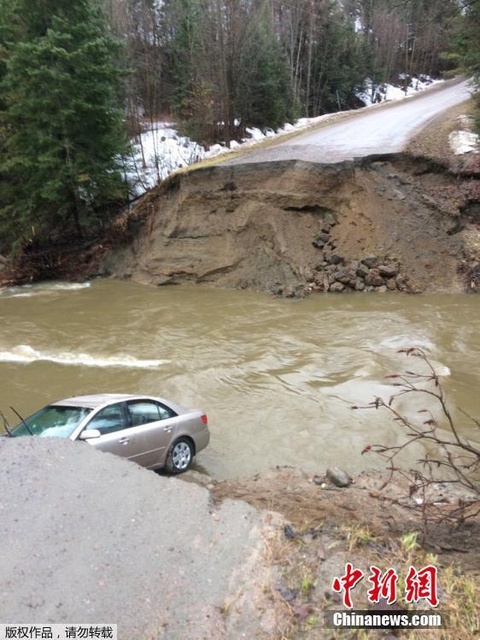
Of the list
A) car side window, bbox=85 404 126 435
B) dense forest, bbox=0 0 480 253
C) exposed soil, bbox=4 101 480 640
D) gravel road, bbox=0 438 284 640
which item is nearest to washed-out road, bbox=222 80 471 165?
exposed soil, bbox=4 101 480 640

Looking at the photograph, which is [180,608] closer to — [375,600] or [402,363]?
[375,600]

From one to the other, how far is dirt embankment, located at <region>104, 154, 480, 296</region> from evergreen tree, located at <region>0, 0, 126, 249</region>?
114 inches

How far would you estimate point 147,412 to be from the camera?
312 inches

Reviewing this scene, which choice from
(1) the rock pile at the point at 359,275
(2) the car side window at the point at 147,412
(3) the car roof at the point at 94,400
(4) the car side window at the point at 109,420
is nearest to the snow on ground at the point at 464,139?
(1) the rock pile at the point at 359,275

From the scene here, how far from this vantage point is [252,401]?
35.7 feet

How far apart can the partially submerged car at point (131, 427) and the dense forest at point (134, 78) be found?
929 cm

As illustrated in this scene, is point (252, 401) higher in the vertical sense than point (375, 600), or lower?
lower

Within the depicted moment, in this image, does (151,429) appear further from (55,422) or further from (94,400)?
(55,422)

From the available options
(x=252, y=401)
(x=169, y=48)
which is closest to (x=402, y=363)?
(x=252, y=401)

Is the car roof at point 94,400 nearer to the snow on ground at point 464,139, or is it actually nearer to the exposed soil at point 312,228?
the exposed soil at point 312,228

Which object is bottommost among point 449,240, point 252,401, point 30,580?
point 252,401

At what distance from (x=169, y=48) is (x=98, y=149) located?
51.7 feet

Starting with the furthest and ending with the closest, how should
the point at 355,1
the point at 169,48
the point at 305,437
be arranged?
the point at 355,1 → the point at 169,48 → the point at 305,437

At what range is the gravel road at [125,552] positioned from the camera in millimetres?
3287
